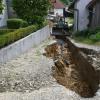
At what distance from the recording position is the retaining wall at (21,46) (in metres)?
16.6

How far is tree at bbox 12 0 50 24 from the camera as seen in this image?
2831 centimetres

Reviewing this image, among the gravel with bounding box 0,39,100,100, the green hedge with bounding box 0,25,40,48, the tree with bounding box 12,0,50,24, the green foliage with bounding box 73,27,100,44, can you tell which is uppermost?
the tree with bounding box 12,0,50,24

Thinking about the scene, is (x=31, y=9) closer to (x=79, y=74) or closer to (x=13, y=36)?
(x=13, y=36)

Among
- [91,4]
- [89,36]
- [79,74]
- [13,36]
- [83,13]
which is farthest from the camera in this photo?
[83,13]

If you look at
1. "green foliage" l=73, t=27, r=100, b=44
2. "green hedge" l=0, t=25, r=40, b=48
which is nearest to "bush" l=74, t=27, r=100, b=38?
"green foliage" l=73, t=27, r=100, b=44

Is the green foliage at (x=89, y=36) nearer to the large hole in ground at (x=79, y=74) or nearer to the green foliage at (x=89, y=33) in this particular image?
the green foliage at (x=89, y=33)

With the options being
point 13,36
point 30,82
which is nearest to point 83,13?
point 13,36

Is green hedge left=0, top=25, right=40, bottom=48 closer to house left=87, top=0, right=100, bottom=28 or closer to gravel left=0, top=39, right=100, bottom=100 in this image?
gravel left=0, top=39, right=100, bottom=100

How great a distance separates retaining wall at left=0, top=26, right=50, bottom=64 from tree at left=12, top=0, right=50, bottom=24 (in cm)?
134

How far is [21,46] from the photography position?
19719 mm

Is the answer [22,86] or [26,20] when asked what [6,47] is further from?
[26,20]

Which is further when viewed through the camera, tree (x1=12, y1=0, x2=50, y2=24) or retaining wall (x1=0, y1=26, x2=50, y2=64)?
tree (x1=12, y1=0, x2=50, y2=24)

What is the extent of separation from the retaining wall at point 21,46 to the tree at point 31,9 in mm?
1343

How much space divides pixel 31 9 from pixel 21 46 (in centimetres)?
951
